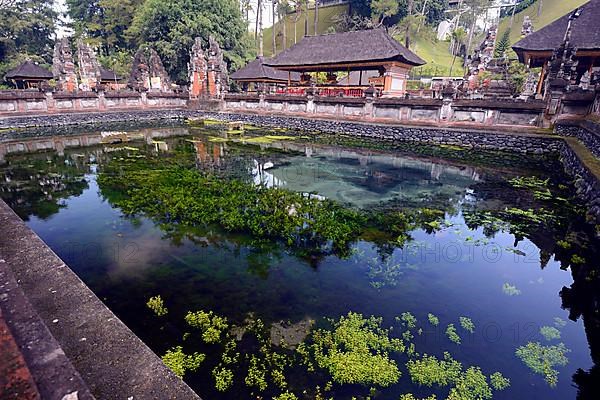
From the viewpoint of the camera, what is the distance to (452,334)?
174 inches

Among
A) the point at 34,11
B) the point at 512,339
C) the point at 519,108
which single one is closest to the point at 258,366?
the point at 512,339

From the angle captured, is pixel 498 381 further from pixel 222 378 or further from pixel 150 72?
pixel 150 72

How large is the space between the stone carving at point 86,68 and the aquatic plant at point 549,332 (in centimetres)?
3740

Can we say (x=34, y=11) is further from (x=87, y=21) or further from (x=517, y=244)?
(x=517, y=244)

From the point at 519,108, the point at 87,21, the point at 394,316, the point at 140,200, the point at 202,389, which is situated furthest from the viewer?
the point at 87,21

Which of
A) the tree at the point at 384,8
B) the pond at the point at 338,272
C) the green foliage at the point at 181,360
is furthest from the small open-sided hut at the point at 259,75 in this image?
the green foliage at the point at 181,360

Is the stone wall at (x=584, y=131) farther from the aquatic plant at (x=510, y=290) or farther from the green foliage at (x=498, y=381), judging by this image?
the green foliage at (x=498, y=381)

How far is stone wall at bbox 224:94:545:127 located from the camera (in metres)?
16.2

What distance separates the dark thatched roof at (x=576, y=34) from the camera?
1844 centimetres

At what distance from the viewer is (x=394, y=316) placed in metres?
4.74

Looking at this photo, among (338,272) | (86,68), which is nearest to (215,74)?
(86,68)

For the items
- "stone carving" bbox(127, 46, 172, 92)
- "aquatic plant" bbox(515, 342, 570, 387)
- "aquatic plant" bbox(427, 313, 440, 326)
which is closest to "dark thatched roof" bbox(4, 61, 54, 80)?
"stone carving" bbox(127, 46, 172, 92)

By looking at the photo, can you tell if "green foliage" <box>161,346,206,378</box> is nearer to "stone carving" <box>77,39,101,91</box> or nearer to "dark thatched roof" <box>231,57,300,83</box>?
"dark thatched roof" <box>231,57,300,83</box>

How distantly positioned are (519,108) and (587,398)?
16068 millimetres
